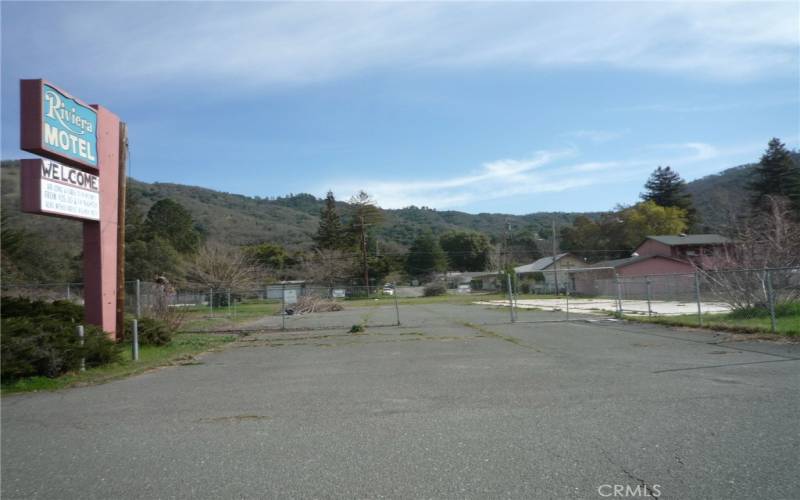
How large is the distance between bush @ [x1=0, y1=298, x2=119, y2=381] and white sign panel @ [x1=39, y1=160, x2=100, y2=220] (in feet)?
8.24

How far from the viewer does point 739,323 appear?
1644 cm

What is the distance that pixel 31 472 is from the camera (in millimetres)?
5531

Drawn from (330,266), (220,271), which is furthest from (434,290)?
(220,271)

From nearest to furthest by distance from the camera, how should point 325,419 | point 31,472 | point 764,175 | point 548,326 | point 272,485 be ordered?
1. point 272,485
2. point 31,472
3. point 325,419
4. point 548,326
5. point 764,175

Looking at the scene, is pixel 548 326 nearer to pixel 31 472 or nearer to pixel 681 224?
pixel 31 472

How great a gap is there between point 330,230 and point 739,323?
247ft

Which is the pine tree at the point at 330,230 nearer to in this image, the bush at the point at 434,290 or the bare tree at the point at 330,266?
the bare tree at the point at 330,266

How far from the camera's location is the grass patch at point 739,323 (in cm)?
1442

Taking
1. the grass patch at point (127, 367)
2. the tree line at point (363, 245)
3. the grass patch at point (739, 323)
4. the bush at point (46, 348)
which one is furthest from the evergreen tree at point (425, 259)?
the bush at point (46, 348)

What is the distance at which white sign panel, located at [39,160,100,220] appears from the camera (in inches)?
475

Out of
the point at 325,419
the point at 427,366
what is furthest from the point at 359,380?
the point at 325,419

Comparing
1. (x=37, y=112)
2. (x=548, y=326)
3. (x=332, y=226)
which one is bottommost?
(x=548, y=326)

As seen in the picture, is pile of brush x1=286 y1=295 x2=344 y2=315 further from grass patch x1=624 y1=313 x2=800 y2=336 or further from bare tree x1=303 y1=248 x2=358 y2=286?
bare tree x1=303 y1=248 x2=358 y2=286

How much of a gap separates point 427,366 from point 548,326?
33.8ft
